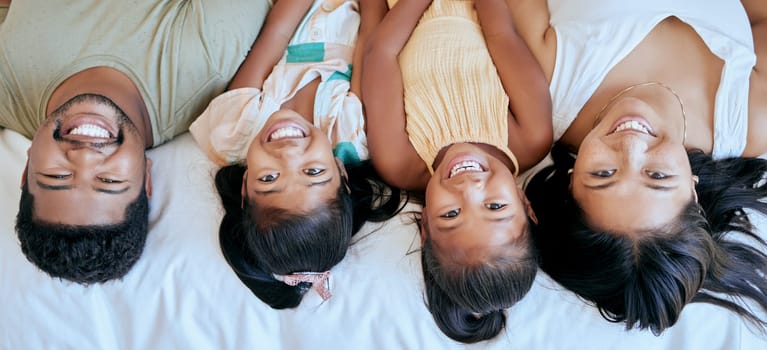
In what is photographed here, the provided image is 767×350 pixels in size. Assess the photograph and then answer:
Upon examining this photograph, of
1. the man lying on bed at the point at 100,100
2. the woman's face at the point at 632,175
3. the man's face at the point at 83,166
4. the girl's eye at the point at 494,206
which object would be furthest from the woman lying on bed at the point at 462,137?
the man's face at the point at 83,166

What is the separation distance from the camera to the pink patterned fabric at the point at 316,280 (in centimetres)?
103

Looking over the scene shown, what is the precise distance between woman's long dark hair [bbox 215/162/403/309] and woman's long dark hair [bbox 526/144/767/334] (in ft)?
1.12

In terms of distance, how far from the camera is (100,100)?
3.45 feet

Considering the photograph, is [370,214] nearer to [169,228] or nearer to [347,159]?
[347,159]

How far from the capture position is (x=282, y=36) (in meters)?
1.28

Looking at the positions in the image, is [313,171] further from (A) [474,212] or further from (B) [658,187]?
(B) [658,187]

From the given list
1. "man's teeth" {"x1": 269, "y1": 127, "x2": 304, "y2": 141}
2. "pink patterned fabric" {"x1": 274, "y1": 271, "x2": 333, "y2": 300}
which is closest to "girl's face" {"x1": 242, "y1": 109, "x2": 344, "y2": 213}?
"man's teeth" {"x1": 269, "y1": 127, "x2": 304, "y2": 141}

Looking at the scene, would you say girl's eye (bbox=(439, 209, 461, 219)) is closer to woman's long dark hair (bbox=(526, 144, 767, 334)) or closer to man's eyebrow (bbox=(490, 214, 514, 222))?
man's eyebrow (bbox=(490, 214, 514, 222))

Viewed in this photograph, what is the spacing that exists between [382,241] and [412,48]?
423 millimetres

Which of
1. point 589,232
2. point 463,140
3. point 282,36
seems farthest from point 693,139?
point 282,36

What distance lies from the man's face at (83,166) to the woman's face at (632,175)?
31.6 inches

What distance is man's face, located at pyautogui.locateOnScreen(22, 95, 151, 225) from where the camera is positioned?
3.18 feet

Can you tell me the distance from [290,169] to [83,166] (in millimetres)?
349

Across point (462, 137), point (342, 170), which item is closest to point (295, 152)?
point (342, 170)
